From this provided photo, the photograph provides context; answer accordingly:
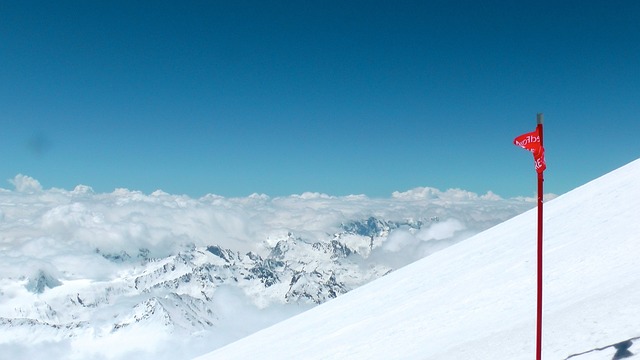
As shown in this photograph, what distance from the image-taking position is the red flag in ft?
19.2

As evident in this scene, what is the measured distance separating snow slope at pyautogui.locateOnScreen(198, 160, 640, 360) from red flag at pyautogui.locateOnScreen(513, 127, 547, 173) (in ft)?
7.90

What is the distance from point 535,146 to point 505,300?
5599 millimetres

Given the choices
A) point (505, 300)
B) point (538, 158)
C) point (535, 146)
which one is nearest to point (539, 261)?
point (538, 158)

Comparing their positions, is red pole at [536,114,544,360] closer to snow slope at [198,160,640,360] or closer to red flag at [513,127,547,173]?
red flag at [513,127,547,173]

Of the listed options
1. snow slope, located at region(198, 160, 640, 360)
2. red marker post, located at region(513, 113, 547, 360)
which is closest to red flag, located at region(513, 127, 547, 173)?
red marker post, located at region(513, 113, 547, 360)

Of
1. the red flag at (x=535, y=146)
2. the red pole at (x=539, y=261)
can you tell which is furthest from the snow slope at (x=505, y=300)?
the red flag at (x=535, y=146)

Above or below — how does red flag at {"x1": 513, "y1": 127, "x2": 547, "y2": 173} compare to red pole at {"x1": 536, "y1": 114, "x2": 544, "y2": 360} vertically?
above

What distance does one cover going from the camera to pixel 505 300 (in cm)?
1046

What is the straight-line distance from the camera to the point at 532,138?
19.4ft

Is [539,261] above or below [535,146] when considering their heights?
below

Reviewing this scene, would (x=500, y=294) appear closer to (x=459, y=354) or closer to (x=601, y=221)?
(x=459, y=354)

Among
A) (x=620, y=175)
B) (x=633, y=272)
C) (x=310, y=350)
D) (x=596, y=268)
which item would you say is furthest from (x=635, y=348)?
(x=620, y=175)

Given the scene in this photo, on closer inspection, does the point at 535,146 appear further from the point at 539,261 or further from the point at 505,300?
the point at 505,300

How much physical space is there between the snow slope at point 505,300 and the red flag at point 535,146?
7.90 ft
